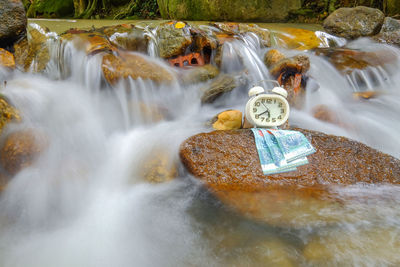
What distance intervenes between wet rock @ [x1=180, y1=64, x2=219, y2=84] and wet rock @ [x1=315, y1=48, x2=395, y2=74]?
2.85m

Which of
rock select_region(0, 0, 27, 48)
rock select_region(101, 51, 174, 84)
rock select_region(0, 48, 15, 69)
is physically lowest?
rock select_region(101, 51, 174, 84)

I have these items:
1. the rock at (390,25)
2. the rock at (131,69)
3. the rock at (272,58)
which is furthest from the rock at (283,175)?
the rock at (390,25)

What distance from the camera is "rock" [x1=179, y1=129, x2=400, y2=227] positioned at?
2.32 meters

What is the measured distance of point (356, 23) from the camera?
7.34 metres

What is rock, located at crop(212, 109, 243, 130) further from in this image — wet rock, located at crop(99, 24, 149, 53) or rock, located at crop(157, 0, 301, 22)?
rock, located at crop(157, 0, 301, 22)

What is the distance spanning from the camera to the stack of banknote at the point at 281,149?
266 cm

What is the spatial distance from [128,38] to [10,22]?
1886mm

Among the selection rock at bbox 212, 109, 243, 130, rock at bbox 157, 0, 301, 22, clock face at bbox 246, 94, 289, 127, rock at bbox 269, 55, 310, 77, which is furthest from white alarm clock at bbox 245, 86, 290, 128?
rock at bbox 157, 0, 301, 22

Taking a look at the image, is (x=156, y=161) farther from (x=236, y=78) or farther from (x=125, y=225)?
(x=236, y=78)

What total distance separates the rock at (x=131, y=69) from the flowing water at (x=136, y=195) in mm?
132

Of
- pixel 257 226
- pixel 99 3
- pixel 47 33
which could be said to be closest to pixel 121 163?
pixel 257 226

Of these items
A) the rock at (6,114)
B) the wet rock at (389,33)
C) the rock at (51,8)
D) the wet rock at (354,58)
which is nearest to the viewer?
the rock at (6,114)

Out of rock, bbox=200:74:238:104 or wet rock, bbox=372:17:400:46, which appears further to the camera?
wet rock, bbox=372:17:400:46

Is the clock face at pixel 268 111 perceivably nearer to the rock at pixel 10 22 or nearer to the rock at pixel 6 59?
the rock at pixel 6 59
